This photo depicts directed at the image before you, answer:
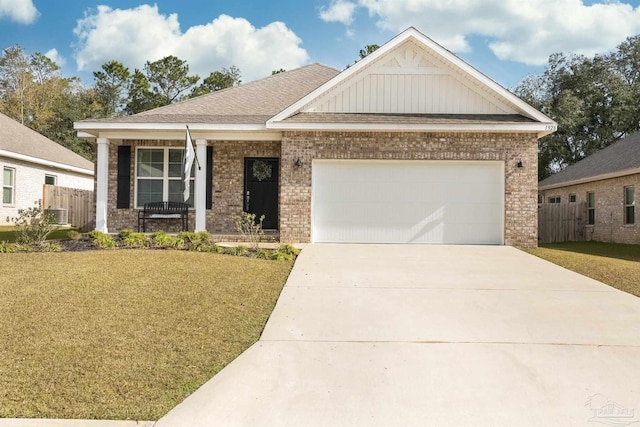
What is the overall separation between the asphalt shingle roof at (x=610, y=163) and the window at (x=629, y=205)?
0.80m

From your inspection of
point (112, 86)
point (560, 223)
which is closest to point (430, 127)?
point (560, 223)

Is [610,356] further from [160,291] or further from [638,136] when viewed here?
[638,136]

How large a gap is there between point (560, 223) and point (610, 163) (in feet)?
10.0

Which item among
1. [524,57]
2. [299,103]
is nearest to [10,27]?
[299,103]

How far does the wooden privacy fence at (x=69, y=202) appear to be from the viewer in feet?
63.7

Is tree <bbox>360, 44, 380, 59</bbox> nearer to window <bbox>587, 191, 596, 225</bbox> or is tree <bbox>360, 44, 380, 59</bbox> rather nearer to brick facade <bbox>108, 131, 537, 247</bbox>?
window <bbox>587, 191, 596, 225</bbox>

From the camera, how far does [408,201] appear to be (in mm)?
11961

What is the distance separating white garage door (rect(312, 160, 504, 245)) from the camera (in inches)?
468

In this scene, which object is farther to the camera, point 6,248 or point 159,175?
point 159,175

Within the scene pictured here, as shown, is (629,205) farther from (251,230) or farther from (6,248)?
(6,248)

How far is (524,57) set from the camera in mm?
27547

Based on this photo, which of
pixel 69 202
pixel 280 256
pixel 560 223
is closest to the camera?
pixel 280 256

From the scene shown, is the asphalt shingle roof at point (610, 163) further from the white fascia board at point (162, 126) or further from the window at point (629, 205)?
the white fascia board at point (162, 126)

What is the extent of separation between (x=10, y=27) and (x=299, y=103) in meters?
33.7
